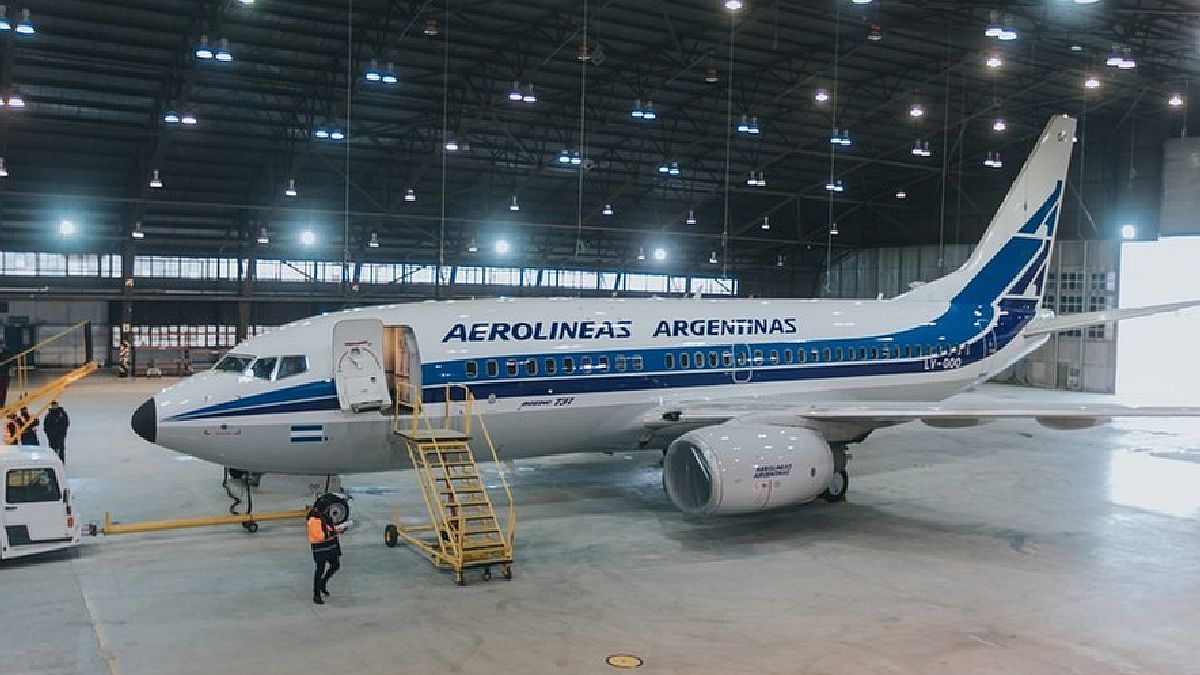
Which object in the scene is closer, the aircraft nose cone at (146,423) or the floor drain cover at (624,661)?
the floor drain cover at (624,661)

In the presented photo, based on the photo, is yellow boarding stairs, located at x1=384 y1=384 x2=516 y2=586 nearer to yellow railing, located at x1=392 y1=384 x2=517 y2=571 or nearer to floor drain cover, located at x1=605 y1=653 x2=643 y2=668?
yellow railing, located at x1=392 y1=384 x2=517 y2=571

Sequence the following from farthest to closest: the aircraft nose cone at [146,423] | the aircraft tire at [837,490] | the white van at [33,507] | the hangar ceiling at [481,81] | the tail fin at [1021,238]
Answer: the hangar ceiling at [481,81] < the tail fin at [1021,238] < the aircraft tire at [837,490] < the aircraft nose cone at [146,423] < the white van at [33,507]

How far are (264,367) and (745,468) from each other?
8791 mm

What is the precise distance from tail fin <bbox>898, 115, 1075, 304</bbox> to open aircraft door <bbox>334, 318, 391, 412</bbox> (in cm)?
1602

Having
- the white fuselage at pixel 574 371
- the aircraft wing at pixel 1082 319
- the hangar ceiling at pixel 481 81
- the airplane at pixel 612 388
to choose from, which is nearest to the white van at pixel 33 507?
the airplane at pixel 612 388

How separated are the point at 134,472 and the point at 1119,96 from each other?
1727 inches

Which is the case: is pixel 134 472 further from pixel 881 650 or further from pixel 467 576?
pixel 881 650

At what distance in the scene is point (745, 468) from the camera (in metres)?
16.9

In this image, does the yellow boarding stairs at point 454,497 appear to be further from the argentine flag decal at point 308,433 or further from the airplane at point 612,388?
the argentine flag decal at point 308,433

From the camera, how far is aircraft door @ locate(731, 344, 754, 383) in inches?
837

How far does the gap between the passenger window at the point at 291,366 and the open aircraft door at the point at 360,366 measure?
0.56 m

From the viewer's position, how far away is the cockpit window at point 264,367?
1698cm

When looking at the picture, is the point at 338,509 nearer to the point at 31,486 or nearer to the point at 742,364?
the point at 31,486

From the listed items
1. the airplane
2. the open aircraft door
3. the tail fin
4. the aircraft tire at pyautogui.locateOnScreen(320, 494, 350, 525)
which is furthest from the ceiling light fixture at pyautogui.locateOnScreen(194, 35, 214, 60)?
the tail fin
